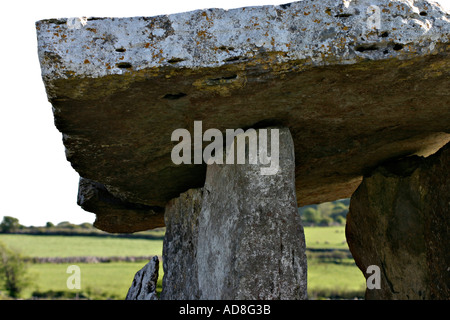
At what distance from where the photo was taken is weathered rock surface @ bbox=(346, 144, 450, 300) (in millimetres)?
4941

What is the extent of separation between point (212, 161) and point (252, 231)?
945mm

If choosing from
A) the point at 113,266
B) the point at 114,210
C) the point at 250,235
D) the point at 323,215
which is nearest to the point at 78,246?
the point at 113,266

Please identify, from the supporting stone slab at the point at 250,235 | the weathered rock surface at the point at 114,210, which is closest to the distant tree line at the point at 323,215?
the weathered rock surface at the point at 114,210

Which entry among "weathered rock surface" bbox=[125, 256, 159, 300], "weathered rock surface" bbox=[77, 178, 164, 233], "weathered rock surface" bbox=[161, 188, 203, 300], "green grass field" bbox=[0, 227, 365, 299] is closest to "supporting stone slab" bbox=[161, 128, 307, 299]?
"weathered rock surface" bbox=[161, 188, 203, 300]

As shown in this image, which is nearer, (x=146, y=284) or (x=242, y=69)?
(x=242, y=69)

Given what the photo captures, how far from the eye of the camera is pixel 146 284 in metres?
5.27

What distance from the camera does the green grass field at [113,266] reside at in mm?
28734

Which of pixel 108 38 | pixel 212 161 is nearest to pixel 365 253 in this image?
pixel 212 161

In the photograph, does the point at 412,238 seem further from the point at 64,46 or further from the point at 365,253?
the point at 64,46

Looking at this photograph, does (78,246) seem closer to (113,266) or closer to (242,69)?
(113,266)

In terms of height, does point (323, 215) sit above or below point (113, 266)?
above

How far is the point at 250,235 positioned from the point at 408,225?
6.86 feet
